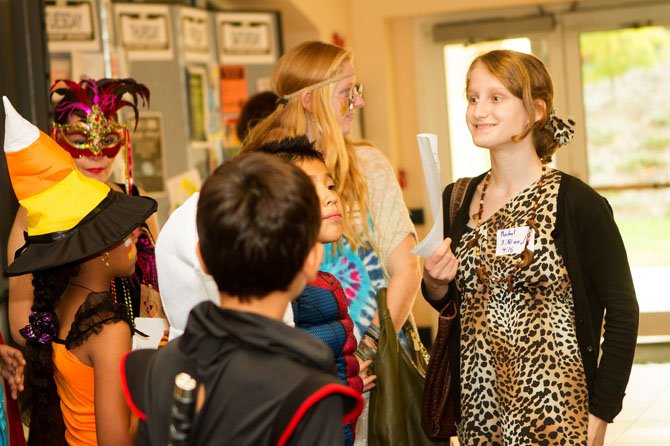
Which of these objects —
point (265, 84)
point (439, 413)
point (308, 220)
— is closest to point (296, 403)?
point (308, 220)

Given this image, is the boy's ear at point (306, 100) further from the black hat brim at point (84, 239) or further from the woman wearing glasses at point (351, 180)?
the black hat brim at point (84, 239)

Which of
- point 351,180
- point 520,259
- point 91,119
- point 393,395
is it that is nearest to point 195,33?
point 91,119

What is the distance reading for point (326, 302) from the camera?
227 centimetres

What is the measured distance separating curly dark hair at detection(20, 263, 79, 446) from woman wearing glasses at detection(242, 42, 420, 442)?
68 centimetres

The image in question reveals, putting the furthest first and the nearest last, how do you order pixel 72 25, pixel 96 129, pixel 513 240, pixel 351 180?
1. pixel 72 25
2. pixel 96 129
3. pixel 351 180
4. pixel 513 240

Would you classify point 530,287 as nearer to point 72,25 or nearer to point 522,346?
→ point 522,346

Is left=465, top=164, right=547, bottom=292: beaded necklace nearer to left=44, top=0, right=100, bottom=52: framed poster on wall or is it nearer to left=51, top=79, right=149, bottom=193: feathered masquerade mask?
left=51, top=79, right=149, bottom=193: feathered masquerade mask

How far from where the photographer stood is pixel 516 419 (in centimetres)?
242

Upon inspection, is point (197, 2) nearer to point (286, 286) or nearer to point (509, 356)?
point (509, 356)

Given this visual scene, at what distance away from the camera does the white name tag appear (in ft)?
8.04

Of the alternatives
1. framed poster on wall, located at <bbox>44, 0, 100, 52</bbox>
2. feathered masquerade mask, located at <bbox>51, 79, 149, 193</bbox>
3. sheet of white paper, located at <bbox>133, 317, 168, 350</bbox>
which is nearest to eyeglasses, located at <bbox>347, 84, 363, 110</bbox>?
feathered masquerade mask, located at <bbox>51, 79, 149, 193</bbox>

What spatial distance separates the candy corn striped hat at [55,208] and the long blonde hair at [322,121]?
0.55m

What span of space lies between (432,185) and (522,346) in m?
0.46

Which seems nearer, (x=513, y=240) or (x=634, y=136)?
(x=513, y=240)
